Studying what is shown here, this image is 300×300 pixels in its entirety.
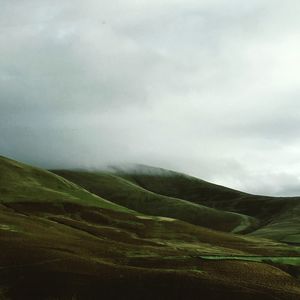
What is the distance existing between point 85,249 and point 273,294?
4116cm

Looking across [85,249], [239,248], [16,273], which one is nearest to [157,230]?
[239,248]

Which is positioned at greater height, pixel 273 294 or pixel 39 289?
pixel 273 294

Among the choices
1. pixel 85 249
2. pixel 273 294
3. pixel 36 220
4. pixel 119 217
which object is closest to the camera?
pixel 273 294

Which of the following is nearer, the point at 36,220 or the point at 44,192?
the point at 36,220

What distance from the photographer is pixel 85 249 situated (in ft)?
300

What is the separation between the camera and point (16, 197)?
172 m

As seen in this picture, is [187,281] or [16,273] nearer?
[187,281]

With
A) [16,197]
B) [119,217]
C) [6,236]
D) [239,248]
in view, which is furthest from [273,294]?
[16,197]

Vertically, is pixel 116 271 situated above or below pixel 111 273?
above

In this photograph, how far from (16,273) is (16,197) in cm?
10844

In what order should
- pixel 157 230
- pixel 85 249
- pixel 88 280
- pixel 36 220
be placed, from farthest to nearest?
1. pixel 157 230
2. pixel 36 220
3. pixel 85 249
4. pixel 88 280

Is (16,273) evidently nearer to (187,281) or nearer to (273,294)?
(187,281)

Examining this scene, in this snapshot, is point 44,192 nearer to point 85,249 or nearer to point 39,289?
point 85,249

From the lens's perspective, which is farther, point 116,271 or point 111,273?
point 116,271
